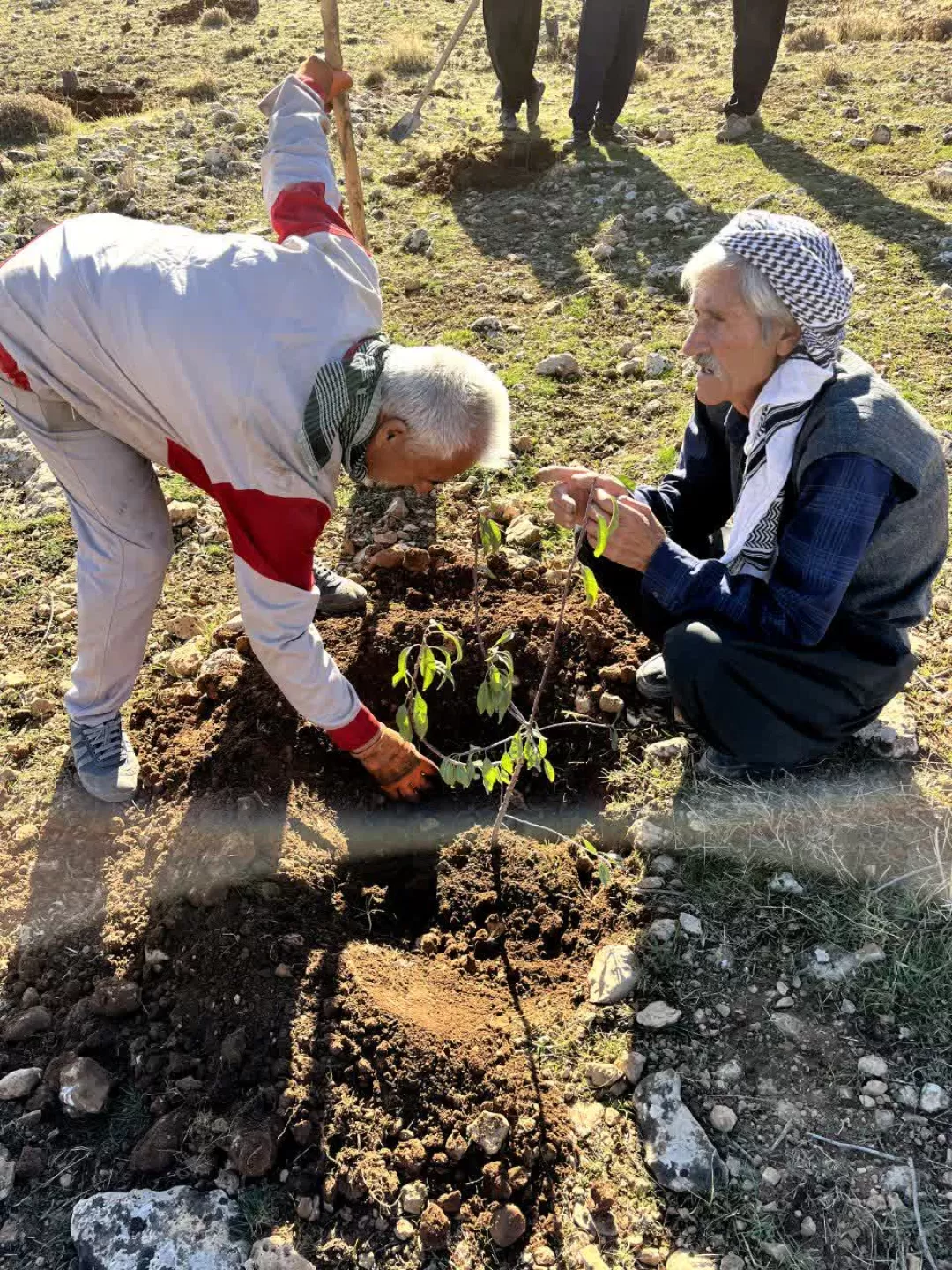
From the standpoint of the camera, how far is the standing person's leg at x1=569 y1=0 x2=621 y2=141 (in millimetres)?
7023

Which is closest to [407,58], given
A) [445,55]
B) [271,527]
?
[445,55]

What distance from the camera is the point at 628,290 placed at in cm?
554

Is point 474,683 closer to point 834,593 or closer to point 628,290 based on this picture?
point 834,593

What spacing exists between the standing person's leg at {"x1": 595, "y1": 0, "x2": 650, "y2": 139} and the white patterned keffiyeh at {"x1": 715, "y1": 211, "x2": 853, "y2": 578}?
6154 mm

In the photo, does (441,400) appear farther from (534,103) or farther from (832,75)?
(832,75)

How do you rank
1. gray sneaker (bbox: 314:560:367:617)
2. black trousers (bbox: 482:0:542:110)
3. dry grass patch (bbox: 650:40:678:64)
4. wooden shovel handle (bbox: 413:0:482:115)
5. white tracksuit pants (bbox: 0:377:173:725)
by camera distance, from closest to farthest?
white tracksuit pants (bbox: 0:377:173:725) < gray sneaker (bbox: 314:560:367:617) < wooden shovel handle (bbox: 413:0:482:115) < black trousers (bbox: 482:0:542:110) < dry grass patch (bbox: 650:40:678:64)

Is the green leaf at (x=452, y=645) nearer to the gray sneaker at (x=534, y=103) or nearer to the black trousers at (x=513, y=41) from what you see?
the black trousers at (x=513, y=41)

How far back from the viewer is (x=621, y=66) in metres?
7.45

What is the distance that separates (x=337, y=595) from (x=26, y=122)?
7.35 meters

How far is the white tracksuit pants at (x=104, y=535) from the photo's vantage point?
99.9 inches

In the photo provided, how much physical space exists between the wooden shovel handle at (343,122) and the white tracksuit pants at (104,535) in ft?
6.28

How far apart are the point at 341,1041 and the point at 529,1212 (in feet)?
1.87

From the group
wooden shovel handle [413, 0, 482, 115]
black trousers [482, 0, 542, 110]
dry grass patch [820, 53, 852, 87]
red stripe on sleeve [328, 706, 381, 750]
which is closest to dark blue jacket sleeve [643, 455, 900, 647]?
red stripe on sleeve [328, 706, 381, 750]

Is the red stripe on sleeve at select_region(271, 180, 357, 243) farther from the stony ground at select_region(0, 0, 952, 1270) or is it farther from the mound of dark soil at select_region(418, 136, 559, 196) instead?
the mound of dark soil at select_region(418, 136, 559, 196)
